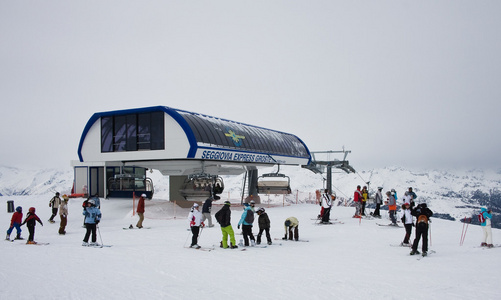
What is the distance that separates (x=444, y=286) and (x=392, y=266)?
2216mm

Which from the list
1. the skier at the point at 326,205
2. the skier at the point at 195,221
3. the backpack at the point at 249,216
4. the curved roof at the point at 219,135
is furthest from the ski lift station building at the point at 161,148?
the backpack at the point at 249,216

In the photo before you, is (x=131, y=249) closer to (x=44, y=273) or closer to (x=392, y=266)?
(x=44, y=273)

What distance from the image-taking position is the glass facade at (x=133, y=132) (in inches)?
966

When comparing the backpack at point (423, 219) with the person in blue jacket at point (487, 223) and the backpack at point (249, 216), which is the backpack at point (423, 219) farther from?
the backpack at point (249, 216)

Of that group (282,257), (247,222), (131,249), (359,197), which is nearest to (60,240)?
(131,249)

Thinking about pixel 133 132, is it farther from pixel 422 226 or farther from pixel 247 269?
pixel 422 226

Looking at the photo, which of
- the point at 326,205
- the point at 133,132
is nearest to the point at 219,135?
the point at 133,132

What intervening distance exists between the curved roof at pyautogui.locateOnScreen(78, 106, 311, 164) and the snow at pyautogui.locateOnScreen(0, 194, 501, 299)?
7363mm

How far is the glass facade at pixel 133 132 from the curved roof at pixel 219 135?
0.38 meters

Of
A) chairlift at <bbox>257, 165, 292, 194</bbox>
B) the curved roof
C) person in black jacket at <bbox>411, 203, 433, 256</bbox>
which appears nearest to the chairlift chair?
chairlift at <bbox>257, 165, 292, 194</bbox>

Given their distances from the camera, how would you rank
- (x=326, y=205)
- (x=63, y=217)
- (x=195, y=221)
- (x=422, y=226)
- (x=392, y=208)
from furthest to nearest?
(x=392, y=208) → (x=326, y=205) → (x=63, y=217) → (x=195, y=221) → (x=422, y=226)

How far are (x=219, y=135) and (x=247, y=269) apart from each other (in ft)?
54.3

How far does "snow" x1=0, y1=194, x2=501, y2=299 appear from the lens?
28.8 ft

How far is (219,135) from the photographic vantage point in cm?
2683
